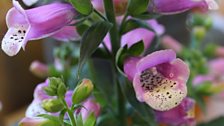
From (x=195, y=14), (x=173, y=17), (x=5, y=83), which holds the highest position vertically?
(x=195, y=14)

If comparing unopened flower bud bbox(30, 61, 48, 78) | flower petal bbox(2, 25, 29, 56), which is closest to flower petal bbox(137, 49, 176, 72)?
flower petal bbox(2, 25, 29, 56)

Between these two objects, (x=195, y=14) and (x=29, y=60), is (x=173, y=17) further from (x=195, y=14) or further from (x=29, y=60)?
(x=29, y=60)

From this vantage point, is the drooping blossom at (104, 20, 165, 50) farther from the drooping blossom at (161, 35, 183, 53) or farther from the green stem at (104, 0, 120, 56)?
the drooping blossom at (161, 35, 183, 53)

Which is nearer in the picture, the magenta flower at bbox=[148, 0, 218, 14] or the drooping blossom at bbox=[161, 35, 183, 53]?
the magenta flower at bbox=[148, 0, 218, 14]

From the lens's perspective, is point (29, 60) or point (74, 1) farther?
point (29, 60)

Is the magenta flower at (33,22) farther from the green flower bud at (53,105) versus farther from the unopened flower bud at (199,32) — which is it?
the unopened flower bud at (199,32)

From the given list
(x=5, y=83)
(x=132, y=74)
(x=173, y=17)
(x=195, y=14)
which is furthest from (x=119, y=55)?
(x=5, y=83)

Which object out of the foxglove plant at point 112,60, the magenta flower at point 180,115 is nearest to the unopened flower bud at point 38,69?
the foxglove plant at point 112,60
